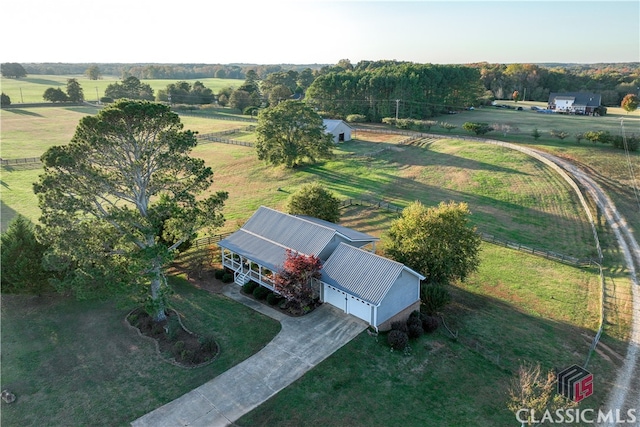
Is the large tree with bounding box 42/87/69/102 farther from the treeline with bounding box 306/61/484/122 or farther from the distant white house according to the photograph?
the distant white house

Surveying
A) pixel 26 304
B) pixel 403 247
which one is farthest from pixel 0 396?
pixel 403 247

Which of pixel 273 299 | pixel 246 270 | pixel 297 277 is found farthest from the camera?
pixel 246 270

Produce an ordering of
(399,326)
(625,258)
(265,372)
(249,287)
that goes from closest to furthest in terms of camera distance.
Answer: (265,372) → (399,326) → (249,287) → (625,258)

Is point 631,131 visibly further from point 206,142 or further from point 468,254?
point 206,142

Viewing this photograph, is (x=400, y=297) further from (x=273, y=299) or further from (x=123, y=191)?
(x=123, y=191)

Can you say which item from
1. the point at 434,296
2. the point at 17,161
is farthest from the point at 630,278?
the point at 17,161

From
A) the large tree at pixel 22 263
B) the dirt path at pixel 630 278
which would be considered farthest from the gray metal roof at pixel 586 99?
the large tree at pixel 22 263
